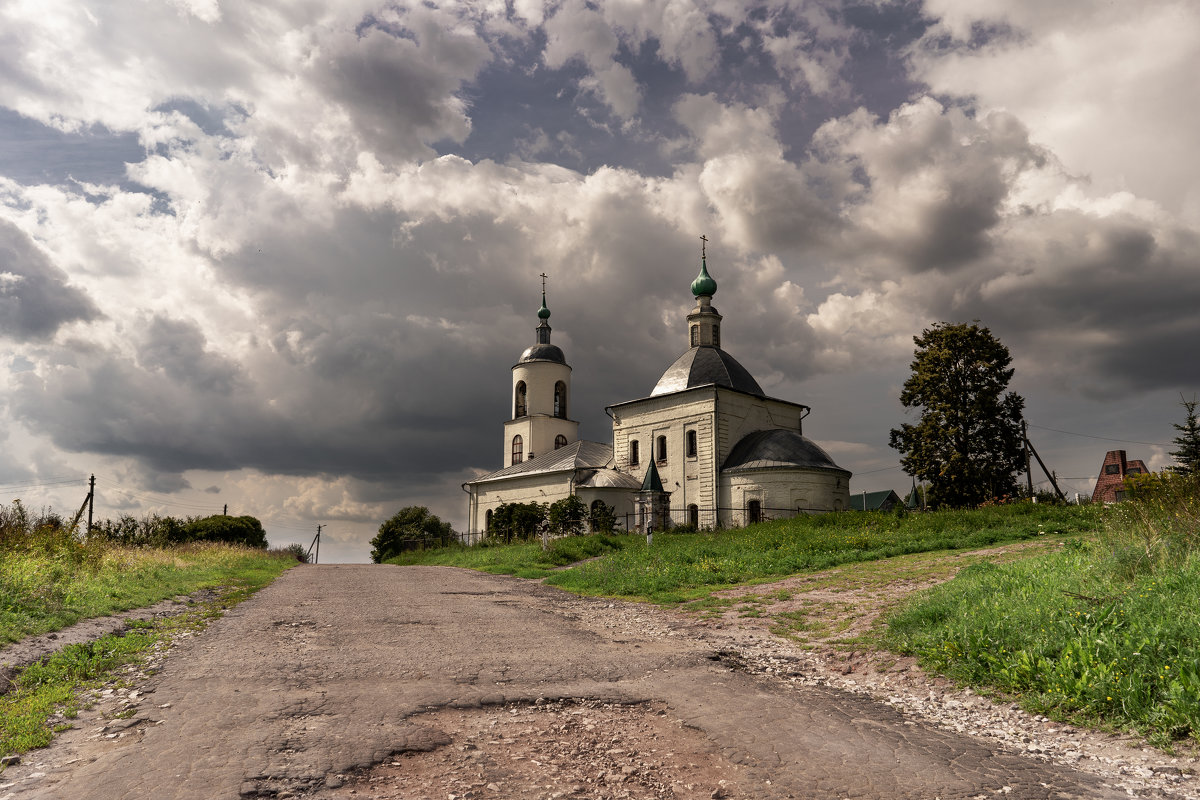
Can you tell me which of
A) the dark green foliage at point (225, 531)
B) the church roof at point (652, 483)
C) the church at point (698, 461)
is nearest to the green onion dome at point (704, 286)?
the church at point (698, 461)

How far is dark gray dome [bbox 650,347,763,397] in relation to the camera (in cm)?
3678

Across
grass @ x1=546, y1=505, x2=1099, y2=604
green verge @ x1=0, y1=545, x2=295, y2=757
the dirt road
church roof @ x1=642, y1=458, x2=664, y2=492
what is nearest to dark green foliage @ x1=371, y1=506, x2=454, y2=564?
church roof @ x1=642, y1=458, x2=664, y2=492

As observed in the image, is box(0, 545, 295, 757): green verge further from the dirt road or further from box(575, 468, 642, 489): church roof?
box(575, 468, 642, 489): church roof

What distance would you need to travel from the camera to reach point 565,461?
40.4 m

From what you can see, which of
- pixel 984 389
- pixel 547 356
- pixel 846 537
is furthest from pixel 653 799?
pixel 547 356

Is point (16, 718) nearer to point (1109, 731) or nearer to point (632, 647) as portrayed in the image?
point (632, 647)

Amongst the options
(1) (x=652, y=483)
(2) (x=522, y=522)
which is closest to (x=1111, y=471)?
(1) (x=652, y=483)

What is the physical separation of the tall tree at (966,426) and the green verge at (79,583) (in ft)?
82.0

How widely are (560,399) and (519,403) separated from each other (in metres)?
2.73

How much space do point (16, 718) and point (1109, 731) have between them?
273 inches

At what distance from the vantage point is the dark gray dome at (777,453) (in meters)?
32.7

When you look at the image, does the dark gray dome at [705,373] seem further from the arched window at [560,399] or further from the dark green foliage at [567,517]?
the arched window at [560,399]

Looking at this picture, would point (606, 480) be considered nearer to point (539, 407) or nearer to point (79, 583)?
point (539, 407)

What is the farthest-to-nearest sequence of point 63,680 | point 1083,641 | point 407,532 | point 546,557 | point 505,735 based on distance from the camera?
point 407,532 → point 546,557 → point 63,680 → point 1083,641 → point 505,735
